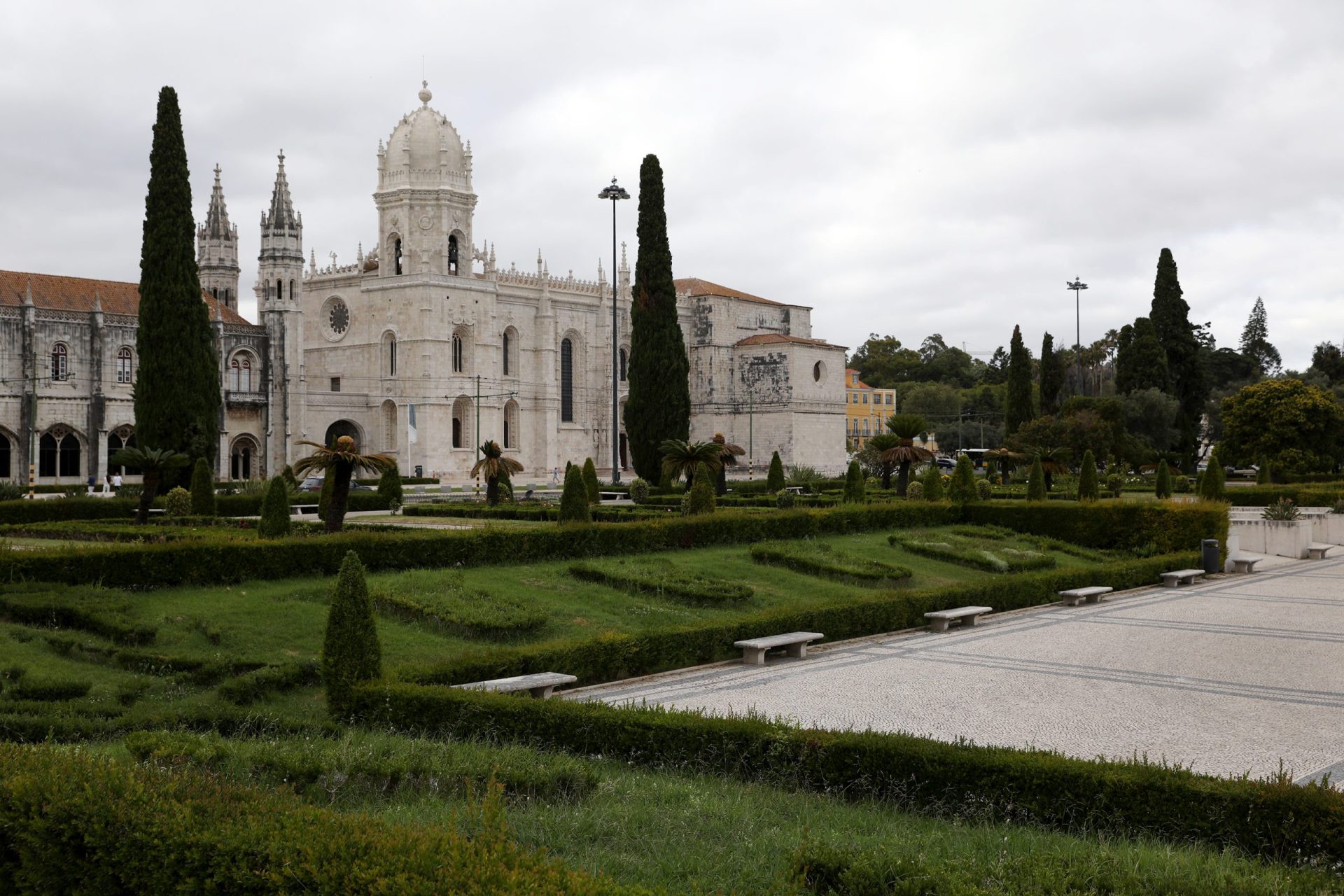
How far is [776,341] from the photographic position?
7025 centimetres

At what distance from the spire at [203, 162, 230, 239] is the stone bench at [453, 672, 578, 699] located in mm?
49063

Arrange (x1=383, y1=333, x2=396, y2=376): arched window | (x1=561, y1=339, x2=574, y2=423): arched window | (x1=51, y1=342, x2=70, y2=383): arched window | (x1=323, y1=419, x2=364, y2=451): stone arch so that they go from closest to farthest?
(x1=51, y1=342, x2=70, y2=383): arched window
(x1=323, y1=419, x2=364, y2=451): stone arch
(x1=383, y1=333, x2=396, y2=376): arched window
(x1=561, y1=339, x2=574, y2=423): arched window

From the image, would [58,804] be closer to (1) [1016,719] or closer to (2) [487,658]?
(2) [487,658]

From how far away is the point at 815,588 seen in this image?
18.6 metres

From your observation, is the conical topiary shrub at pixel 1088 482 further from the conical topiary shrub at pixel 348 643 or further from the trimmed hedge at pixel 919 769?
the conical topiary shrub at pixel 348 643

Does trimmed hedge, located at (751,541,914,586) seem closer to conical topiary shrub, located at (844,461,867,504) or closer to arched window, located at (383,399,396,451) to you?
conical topiary shrub, located at (844,461,867,504)

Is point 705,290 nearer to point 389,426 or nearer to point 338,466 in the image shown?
point 389,426

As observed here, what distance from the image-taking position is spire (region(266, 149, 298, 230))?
2173 inches

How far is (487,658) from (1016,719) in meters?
5.01

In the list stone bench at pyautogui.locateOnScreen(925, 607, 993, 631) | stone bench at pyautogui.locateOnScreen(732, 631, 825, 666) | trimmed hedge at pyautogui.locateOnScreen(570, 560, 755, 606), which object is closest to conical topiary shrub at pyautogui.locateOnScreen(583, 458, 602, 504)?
trimmed hedge at pyautogui.locateOnScreen(570, 560, 755, 606)

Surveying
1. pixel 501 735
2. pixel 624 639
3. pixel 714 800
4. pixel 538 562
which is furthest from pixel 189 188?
pixel 714 800

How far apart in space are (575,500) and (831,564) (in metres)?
4.24

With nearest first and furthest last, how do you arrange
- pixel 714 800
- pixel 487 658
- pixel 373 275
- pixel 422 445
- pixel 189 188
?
pixel 714 800, pixel 487 658, pixel 189 188, pixel 422 445, pixel 373 275

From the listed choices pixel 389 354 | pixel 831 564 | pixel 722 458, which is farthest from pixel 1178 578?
pixel 389 354
